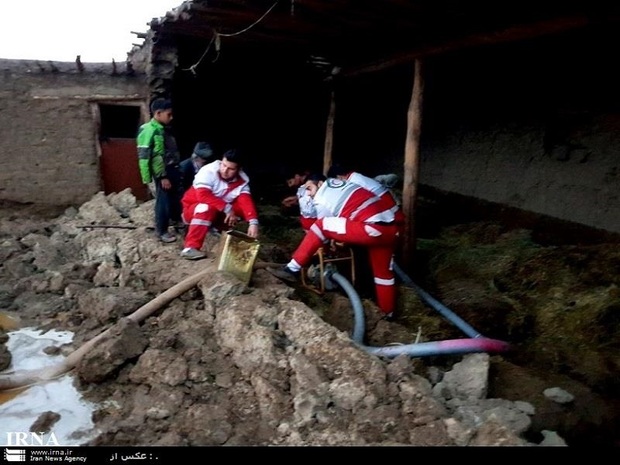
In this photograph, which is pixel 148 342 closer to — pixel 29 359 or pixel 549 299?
pixel 29 359

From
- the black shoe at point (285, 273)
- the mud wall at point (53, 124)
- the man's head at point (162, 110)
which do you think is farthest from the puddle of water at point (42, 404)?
the mud wall at point (53, 124)

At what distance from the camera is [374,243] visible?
4637mm

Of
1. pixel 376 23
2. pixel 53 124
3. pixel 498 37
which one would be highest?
pixel 376 23

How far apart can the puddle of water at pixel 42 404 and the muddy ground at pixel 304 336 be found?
0.12 m

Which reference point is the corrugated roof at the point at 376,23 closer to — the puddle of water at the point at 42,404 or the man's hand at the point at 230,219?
the man's hand at the point at 230,219

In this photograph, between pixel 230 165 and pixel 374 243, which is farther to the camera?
pixel 230 165

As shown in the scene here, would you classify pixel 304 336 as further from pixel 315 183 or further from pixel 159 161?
pixel 159 161

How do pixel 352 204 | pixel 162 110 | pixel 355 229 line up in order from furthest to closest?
pixel 162 110, pixel 352 204, pixel 355 229

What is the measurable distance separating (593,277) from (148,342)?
185 inches

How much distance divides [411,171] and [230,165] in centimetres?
231

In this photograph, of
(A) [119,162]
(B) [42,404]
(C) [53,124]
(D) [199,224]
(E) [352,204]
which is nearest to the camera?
(B) [42,404]

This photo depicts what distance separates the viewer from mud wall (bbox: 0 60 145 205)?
289 inches

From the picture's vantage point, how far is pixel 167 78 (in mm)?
7215

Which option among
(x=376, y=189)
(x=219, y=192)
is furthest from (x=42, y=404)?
(x=376, y=189)
